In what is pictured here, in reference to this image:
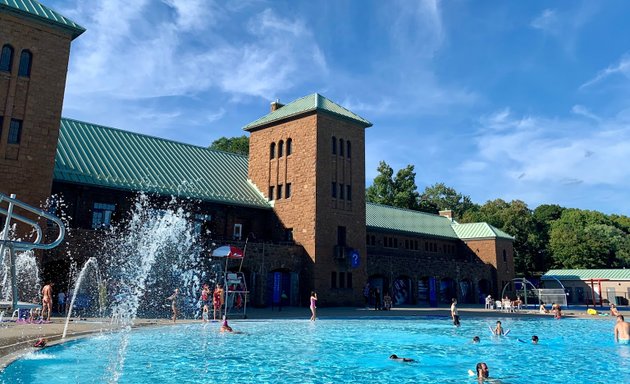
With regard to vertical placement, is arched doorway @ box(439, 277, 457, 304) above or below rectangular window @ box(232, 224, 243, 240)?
below

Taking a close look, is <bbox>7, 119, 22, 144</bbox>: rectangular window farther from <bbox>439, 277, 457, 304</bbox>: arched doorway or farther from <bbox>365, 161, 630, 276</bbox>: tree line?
<bbox>365, 161, 630, 276</bbox>: tree line

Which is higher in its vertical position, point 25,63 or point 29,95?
point 25,63

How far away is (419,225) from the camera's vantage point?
185 ft

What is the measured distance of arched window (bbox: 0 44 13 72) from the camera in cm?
2616

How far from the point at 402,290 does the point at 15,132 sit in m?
35.2

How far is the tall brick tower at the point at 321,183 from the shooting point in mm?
37562

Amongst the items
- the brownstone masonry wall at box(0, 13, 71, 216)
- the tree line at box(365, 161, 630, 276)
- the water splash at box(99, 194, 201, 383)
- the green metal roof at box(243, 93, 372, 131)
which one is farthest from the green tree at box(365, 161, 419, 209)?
the brownstone masonry wall at box(0, 13, 71, 216)

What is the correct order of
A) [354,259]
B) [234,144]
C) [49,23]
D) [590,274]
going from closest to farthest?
[49,23] → [354,259] → [590,274] → [234,144]

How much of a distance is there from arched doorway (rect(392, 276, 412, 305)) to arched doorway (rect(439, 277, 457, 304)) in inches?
242

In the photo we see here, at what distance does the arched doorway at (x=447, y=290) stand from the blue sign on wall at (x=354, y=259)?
1670 cm

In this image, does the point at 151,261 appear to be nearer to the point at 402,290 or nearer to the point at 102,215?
the point at 102,215

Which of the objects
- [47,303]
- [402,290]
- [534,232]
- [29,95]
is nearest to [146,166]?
[29,95]

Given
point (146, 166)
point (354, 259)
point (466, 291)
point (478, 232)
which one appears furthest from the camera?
point (478, 232)

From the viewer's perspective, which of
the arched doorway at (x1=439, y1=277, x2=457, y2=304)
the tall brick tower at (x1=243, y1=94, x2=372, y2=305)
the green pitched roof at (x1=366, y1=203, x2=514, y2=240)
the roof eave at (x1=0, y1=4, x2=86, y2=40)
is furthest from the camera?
the arched doorway at (x1=439, y1=277, x2=457, y2=304)
